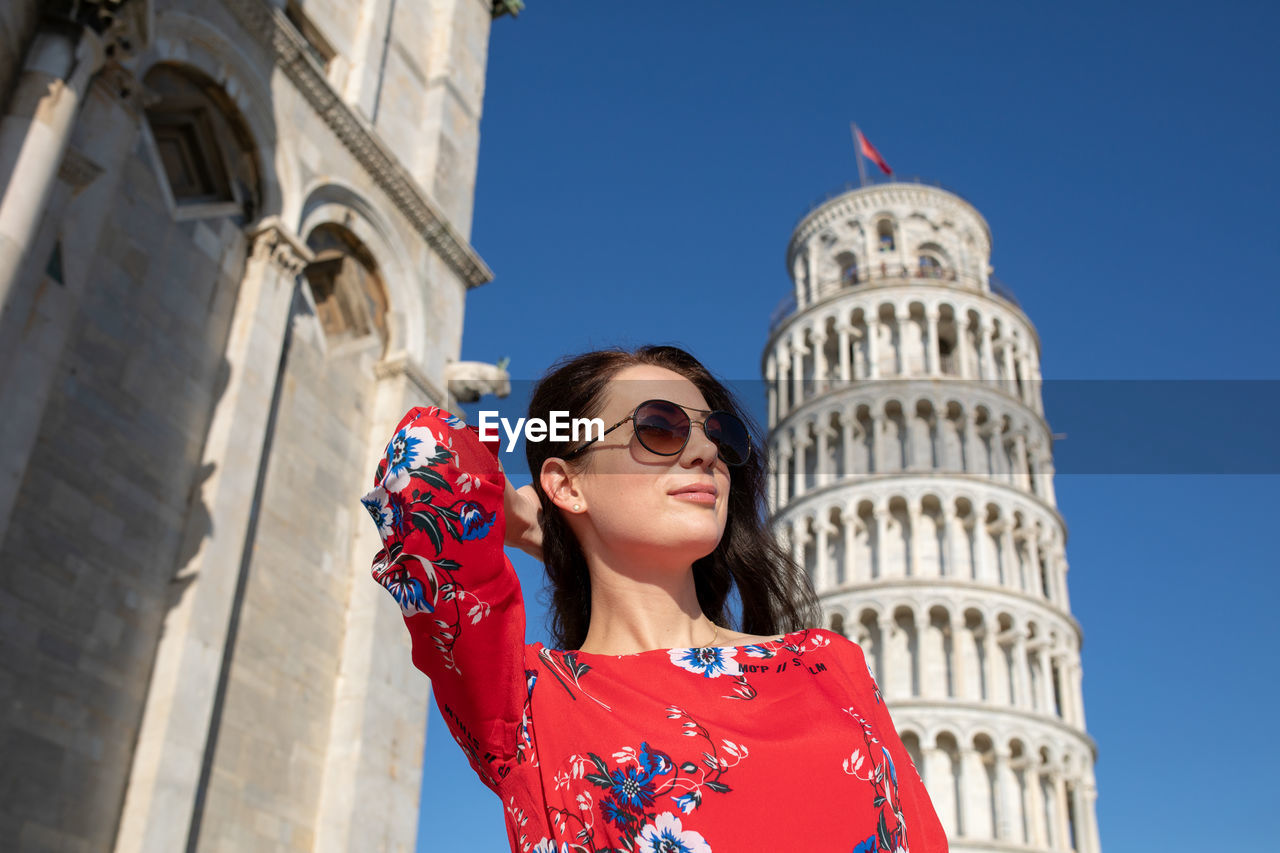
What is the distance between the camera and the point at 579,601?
2807mm

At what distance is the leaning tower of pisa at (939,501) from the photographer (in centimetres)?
3722

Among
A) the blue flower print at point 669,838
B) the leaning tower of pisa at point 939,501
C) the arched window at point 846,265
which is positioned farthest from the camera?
the arched window at point 846,265

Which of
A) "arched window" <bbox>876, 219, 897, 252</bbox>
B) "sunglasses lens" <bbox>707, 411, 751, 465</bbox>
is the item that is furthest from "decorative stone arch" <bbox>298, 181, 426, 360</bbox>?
"arched window" <bbox>876, 219, 897, 252</bbox>

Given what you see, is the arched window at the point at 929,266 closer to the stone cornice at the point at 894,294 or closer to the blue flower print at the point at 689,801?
the stone cornice at the point at 894,294

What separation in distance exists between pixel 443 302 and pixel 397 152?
6.89 feet

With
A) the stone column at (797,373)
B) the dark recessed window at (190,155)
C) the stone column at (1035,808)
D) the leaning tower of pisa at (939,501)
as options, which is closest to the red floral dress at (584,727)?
the dark recessed window at (190,155)

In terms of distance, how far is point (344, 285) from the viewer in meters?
13.3

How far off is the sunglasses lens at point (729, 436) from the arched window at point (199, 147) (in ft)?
30.6

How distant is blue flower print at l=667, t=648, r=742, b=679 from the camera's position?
87.5 inches

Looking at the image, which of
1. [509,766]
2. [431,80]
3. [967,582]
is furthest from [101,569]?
[967,582]

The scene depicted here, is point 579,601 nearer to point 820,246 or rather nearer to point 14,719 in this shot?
point 14,719

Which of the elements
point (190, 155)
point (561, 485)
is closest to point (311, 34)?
point (190, 155)

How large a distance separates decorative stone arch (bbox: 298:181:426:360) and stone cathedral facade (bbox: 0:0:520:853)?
4 centimetres

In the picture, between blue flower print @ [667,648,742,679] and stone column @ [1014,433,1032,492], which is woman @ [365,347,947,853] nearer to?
blue flower print @ [667,648,742,679]
